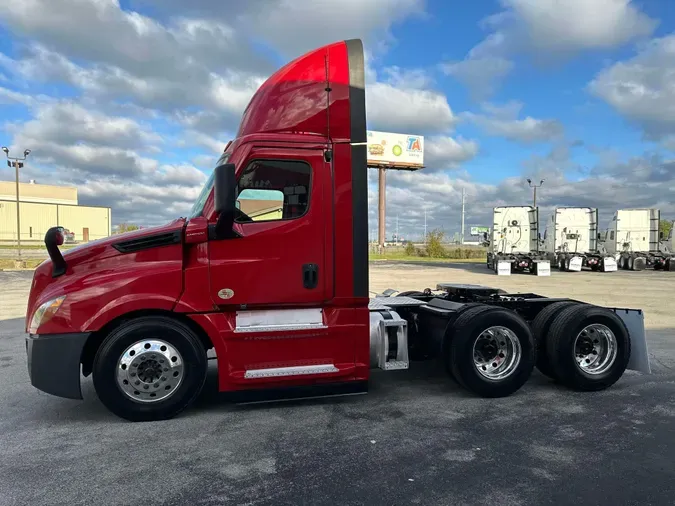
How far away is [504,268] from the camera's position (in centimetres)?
2473

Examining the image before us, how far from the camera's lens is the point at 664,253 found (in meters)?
29.8

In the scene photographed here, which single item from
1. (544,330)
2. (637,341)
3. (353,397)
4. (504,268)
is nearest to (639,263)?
(504,268)

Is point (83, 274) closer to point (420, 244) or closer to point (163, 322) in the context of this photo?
point (163, 322)

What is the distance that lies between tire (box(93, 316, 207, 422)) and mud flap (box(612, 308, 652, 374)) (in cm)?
480

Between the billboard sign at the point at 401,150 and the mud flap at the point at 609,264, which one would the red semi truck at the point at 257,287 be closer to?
the mud flap at the point at 609,264

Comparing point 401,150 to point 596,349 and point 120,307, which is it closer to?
point 596,349

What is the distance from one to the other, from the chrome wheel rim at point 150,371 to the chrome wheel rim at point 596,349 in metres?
4.33

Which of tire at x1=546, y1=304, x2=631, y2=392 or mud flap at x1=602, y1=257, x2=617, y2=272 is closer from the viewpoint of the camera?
tire at x1=546, y1=304, x2=631, y2=392

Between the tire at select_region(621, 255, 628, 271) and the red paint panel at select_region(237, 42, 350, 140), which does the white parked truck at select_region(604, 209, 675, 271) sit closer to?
the tire at select_region(621, 255, 628, 271)

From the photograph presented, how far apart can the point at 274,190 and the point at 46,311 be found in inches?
89.0

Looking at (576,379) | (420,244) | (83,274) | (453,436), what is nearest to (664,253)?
(420,244)

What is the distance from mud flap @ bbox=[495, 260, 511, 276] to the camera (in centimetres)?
2461

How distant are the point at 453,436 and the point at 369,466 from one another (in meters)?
0.95

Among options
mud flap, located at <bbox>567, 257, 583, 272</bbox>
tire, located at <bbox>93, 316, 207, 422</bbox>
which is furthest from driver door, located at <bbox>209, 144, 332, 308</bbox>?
mud flap, located at <bbox>567, 257, 583, 272</bbox>
